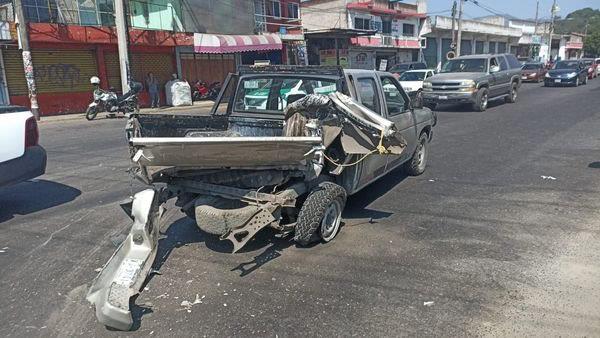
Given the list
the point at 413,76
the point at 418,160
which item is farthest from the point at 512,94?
the point at 418,160

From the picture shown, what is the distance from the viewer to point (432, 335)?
308 cm

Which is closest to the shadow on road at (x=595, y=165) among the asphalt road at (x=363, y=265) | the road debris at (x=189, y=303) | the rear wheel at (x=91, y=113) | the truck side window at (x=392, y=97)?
the asphalt road at (x=363, y=265)

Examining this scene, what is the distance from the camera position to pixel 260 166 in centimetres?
406

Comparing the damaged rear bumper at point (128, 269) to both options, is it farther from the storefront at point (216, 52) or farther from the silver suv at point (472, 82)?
the storefront at point (216, 52)

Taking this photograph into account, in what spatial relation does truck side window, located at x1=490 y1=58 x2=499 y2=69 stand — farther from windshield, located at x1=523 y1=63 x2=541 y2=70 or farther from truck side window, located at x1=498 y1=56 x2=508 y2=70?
windshield, located at x1=523 y1=63 x2=541 y2=70

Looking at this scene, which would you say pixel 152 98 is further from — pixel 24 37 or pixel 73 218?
pixel 73 218

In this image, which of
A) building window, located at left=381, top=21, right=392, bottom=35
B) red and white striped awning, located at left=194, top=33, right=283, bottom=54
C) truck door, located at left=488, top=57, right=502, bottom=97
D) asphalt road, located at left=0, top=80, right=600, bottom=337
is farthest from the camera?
building window, located at left=381, top=21, right=392, bottom=35

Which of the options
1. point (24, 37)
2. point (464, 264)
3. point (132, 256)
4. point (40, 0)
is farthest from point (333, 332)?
point (40, 0)

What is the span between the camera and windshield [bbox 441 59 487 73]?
661 inches

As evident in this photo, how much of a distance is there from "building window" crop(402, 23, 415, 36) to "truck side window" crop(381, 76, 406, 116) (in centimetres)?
4027

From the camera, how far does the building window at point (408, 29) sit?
145 ft

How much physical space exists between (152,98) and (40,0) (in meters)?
6.23

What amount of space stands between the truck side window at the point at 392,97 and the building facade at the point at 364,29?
25.5 meters

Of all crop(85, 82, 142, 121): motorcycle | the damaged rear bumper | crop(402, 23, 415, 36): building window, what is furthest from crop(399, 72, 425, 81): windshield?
crop(402, 23, 415, 36): building window
